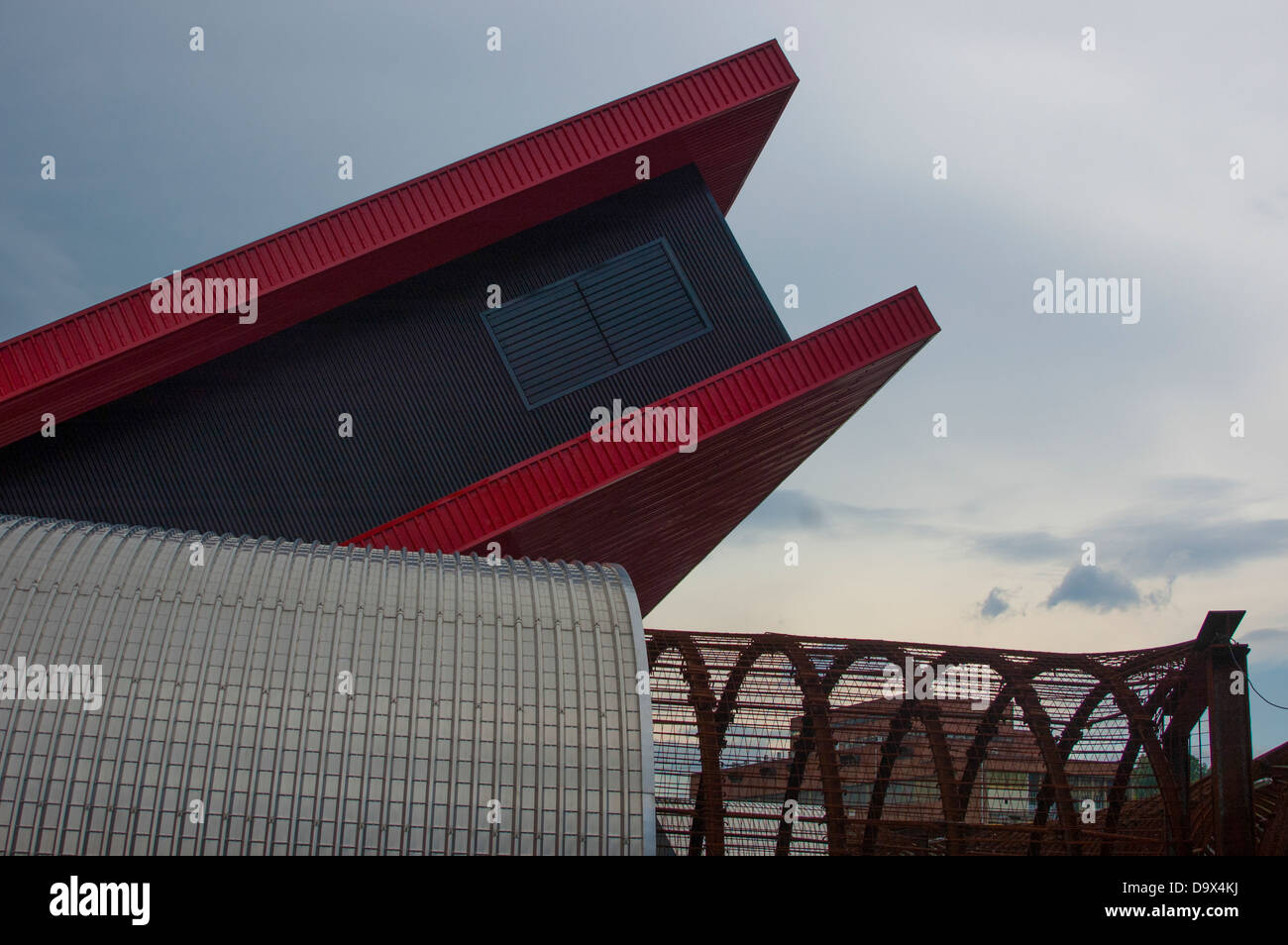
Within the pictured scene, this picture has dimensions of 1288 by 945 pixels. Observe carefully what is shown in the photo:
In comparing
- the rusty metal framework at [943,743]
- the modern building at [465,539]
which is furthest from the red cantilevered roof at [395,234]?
the rusty metal framework at [943,743]

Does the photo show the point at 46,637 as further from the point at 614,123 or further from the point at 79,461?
the point at 614,123

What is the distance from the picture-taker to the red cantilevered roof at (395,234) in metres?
16.6

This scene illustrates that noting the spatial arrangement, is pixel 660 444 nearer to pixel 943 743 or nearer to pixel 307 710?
pixel 943 743

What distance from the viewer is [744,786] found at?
35.9 feet

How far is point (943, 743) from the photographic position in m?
11.4

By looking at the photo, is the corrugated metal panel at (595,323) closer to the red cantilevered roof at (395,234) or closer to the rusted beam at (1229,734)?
the red cantilevered roof at (395,234)

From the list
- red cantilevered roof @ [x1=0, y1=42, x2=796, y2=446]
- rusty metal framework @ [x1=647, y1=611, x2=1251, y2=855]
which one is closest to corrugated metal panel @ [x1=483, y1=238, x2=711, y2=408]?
red cantilevered roof @ [x1=0, y1=42, x2=796, y2=446]

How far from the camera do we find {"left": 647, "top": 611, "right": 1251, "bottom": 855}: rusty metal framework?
1088 centimetres

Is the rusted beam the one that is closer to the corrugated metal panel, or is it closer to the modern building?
the modern building

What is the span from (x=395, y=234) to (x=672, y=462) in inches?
245

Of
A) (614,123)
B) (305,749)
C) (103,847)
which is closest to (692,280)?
(614,123)

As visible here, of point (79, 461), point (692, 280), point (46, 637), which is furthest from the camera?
point (692, 280)

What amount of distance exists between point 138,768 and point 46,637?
6.16 feet

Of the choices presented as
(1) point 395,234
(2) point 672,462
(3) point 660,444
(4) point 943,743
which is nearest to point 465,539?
(3) point 660,444
